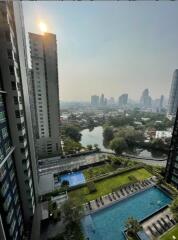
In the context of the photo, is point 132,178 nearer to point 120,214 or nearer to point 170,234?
point 120,214

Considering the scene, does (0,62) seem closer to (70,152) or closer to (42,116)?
(42,116)

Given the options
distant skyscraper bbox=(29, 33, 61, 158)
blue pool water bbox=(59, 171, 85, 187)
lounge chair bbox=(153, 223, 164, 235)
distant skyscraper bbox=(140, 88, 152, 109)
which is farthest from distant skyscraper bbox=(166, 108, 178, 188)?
distant skyscraper bbox=(140, 88, 152, 109)

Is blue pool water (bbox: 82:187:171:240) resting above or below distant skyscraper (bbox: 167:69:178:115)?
below

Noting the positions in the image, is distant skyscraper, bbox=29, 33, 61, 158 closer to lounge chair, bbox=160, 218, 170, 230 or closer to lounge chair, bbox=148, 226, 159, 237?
lounge chair, bbox=148, 226, 159, 237

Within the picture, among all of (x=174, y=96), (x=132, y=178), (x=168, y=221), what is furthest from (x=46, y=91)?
(x=174, y=96)

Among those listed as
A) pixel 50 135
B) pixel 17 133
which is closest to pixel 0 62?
pixel 17 133

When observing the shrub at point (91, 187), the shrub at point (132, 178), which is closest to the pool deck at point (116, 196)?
the shrub at point (132, 178)
